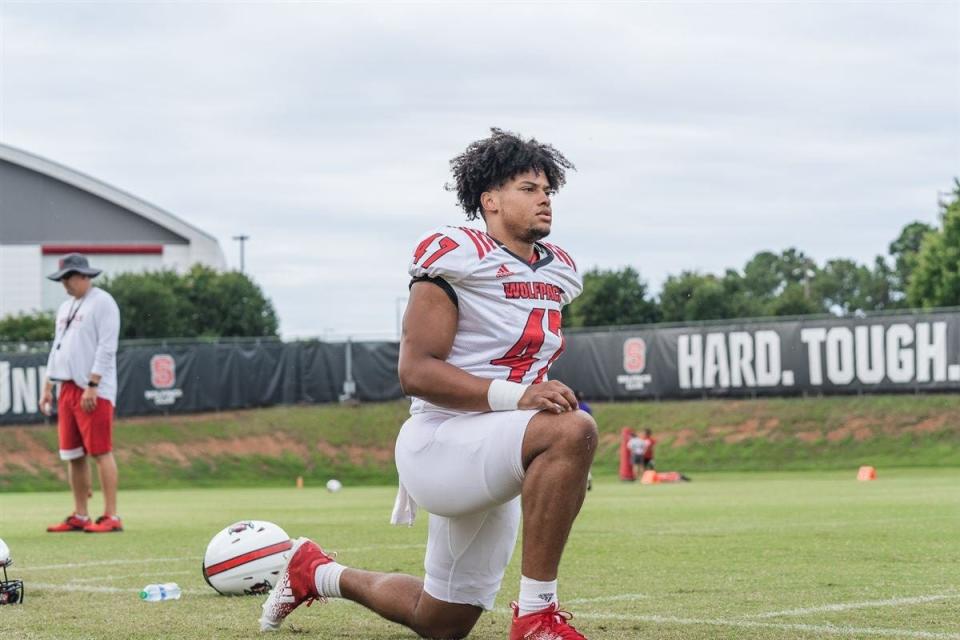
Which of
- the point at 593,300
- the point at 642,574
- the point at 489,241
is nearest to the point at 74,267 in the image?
the point at 642,574

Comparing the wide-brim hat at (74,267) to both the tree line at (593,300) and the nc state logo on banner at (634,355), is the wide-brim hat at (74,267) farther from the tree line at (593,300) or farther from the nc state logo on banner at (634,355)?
the tree line at (593,300)

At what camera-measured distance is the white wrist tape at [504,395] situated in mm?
4535

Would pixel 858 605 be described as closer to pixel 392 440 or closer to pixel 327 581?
pixel 327 581

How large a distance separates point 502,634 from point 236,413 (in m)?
30.8

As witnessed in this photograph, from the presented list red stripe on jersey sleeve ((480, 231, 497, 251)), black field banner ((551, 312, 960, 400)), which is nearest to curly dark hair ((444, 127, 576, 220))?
red stripe on jersey sleeve ((480, 231, 497, 251))

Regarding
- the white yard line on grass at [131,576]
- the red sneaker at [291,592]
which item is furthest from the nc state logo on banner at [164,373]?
the red sneaker at [291,592]

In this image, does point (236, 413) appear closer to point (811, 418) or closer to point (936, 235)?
point (811, 418)

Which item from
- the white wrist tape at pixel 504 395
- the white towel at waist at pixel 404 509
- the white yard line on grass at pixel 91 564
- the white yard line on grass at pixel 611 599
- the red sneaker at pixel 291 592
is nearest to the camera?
the white wrist tape at pixel 504 395

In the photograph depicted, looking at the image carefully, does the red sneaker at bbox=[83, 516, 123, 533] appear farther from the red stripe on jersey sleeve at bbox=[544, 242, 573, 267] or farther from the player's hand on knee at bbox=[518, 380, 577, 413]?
the player's hand on knee at bbox=[518, 380, 577, 413]

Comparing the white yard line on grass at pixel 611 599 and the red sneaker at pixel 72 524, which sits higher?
the white yard line on grass at pixel 611 599

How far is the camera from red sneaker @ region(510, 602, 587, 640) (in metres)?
4.36

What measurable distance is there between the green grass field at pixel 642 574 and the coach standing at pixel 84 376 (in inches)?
20.6

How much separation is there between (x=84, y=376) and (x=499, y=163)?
22.7ft

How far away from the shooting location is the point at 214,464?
33812mm
